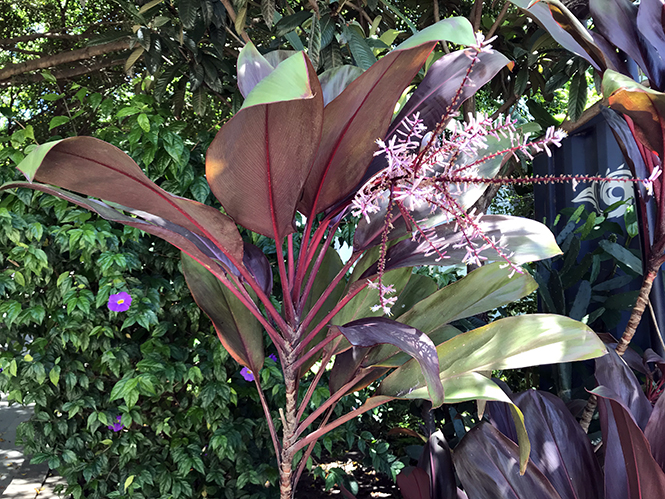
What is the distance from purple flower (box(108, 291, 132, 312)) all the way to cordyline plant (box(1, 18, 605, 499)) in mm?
496

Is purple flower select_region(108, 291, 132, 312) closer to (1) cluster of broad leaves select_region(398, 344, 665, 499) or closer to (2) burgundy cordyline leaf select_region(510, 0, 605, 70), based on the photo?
(1) cluster of broad leaves select_region(398, 344, 665, 499)

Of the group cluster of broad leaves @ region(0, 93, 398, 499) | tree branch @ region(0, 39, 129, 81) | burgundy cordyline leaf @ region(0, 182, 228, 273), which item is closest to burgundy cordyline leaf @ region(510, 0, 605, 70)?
burgundy cordyline leaf @ region(0, 182, 228, 273)

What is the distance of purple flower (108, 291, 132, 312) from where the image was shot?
5.20 ft

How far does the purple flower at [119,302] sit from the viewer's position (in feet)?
5.20

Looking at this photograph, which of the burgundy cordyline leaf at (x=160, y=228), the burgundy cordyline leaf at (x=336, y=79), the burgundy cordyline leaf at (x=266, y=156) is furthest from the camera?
the burgundy cordyline leaf at (x=336, y=79)

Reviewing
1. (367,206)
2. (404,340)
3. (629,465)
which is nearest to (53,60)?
(367,206)

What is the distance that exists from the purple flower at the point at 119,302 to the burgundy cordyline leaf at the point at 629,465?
1.45m

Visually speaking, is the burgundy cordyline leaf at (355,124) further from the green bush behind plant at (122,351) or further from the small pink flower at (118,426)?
the small pink flower at (118,426)

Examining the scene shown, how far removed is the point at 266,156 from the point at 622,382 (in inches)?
38.6

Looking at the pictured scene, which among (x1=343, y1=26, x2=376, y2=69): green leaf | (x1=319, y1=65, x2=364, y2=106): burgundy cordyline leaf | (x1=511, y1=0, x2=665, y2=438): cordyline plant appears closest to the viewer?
(x1=511, y1=0, x2=665, y2=438): cordyline plant

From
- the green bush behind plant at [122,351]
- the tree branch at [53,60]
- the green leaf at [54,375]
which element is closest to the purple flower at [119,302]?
the green bush behind plant at [122,351]

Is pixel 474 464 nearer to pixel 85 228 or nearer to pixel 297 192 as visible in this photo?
pixel 297 192

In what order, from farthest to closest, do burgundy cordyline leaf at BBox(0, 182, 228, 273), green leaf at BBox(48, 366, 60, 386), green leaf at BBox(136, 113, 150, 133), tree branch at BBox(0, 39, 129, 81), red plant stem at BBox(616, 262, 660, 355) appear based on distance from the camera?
1. tree branch at BBox(0, 39, 129, 81)
2. green leaf at BBox(48, 366, 60, 386)
3. green leaf at BBox(136, 113, 150, 133)
4. red plant stem at BBox(616, 262, 660, 355)
5. burgundy cordyline leaf at BBox(0, 182, 228, 273)

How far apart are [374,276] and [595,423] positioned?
1.15 metres
